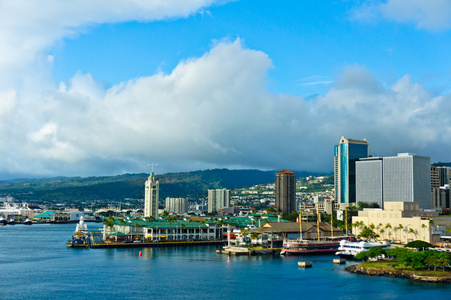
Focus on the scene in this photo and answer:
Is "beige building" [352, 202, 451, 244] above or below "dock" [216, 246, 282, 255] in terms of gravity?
above

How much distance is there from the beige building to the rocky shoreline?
36.2 meters

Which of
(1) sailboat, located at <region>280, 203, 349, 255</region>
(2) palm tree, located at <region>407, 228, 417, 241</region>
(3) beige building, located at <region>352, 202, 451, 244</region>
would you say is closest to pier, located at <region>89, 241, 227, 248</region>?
(1) sailboat, located at <region>280, 203, 349, 255</region>

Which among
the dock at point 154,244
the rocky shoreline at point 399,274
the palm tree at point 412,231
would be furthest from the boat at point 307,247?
the dock at point 154,244

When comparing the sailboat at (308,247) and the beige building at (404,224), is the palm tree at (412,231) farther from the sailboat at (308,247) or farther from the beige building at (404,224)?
the sailboat at (308,247)

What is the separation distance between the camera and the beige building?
11469 cm

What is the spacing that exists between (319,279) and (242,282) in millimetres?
10981

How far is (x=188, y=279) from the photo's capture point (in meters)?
77.1

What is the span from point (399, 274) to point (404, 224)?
4492 centimetres

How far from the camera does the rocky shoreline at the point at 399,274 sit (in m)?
71.8

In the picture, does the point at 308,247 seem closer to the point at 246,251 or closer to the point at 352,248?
the point at 352,248

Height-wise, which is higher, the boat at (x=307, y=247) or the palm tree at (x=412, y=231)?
the palm tree at (x=412, y=231)

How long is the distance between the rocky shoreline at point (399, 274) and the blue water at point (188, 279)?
1779 mm

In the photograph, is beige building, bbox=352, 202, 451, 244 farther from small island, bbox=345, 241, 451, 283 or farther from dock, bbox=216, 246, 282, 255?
small island, bbox=345, 241, 451, 283

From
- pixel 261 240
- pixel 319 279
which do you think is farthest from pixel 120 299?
pixel 261 240
